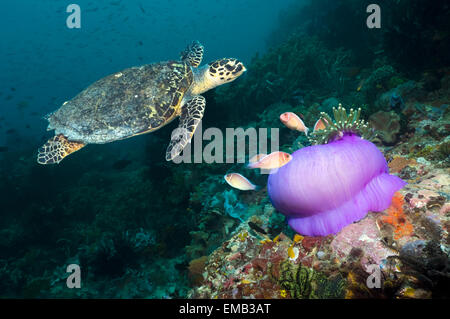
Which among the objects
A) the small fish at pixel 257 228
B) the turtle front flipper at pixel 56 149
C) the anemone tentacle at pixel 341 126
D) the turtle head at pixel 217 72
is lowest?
the small fish at pixel 257 228

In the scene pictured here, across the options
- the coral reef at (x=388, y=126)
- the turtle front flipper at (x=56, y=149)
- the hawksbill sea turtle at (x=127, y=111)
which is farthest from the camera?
the turtle front flipper at (x=56, y=149)

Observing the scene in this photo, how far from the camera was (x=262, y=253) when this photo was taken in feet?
8.25

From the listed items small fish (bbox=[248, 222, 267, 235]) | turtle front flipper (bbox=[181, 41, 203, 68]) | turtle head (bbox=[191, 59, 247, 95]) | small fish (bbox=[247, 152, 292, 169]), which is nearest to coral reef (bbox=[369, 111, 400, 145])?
small fish (bbox=[247, 152, 292, 169])

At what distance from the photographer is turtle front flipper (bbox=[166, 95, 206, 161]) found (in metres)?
4.27

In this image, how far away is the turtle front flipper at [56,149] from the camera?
469 cm

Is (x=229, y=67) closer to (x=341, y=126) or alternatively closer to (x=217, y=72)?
(x=217, y=72)

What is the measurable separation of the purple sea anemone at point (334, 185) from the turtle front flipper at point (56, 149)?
476 centimetres

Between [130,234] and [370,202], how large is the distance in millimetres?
6316

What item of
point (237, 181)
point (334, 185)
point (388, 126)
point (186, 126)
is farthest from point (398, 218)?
point (186, 126)

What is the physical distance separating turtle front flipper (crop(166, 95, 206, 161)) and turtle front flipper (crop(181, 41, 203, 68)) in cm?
150

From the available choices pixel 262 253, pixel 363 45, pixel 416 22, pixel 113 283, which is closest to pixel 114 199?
pixel 113 283

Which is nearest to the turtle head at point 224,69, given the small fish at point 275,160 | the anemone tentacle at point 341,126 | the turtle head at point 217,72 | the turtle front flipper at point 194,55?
the turtle head at point 217,72

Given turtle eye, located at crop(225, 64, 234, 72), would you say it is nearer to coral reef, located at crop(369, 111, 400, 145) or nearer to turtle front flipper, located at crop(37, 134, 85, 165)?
coral reef, located at crop(369, 111, 400, 145)

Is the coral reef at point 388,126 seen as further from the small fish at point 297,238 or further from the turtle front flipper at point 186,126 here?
the turtle front flipper at point 186,126
